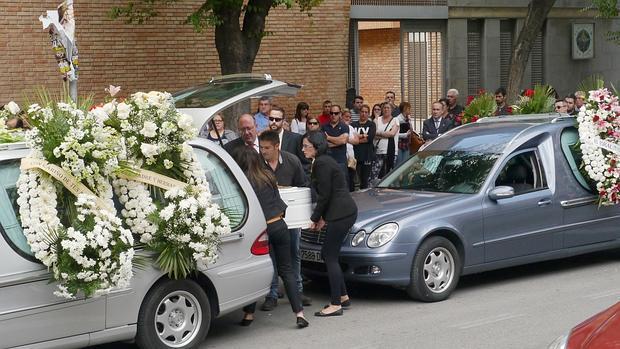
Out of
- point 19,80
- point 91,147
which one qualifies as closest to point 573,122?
point 91,147

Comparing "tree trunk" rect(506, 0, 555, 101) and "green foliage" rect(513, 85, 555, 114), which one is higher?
"tree trunk" rect(506, 0, 555, 101)

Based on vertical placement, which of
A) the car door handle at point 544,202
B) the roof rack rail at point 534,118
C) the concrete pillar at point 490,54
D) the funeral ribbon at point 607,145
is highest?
the concrete pillar at point 490,54

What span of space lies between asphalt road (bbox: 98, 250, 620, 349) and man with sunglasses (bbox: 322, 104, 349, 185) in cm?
404

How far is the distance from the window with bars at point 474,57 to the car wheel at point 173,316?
58.1ft

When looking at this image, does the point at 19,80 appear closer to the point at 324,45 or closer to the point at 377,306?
the point at 324,45

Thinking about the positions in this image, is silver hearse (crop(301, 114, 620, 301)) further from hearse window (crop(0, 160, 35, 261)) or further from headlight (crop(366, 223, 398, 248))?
hearse window (crop(0, 160, 35, 261))

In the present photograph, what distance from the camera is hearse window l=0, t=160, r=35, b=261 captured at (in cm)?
696

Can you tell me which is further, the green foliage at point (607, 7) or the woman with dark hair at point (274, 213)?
the green foliage at point (607, 7)

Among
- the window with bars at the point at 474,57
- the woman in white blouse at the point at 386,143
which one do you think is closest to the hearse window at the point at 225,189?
the woman in white blouse at the point at 386,143

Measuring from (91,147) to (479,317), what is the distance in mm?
3933

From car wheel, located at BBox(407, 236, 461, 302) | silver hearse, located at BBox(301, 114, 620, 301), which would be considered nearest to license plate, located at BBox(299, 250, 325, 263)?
silver hearse, located at BBox(301, 114, 620, 301)

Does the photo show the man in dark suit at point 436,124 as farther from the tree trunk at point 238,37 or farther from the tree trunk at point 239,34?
the tree trunk at point 239,34

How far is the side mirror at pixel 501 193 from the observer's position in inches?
407

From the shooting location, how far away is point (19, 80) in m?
17.6
